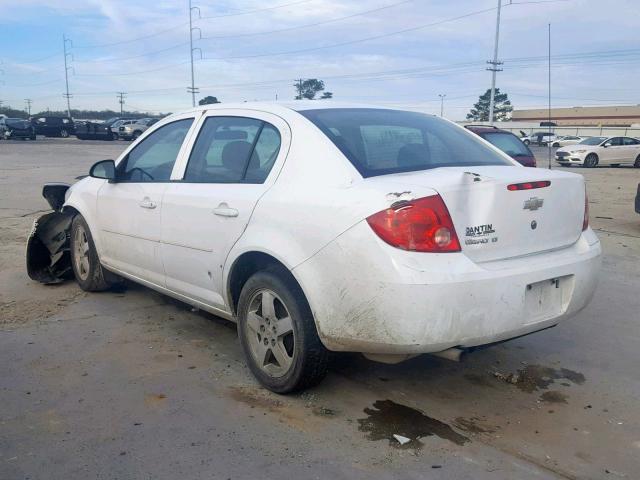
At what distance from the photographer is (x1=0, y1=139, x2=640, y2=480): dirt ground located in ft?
9.83

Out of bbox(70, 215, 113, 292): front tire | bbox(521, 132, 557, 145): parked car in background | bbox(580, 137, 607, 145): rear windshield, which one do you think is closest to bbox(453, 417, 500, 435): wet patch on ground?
bbox(70, 215, 113, 292): front tire

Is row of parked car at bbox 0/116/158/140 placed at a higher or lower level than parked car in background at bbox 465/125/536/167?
higher

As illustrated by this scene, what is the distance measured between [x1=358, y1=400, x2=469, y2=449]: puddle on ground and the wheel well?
90 centimetres

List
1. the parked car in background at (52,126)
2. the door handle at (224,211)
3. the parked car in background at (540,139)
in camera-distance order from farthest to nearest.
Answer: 1. the parked car in background at (52,126)
2. the parked car in background at (540,139)
3. the door handle at (224,211)

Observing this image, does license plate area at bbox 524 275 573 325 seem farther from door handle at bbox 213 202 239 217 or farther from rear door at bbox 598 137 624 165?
rear door at bbox 598 137 624 165

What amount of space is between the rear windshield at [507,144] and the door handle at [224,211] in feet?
27.4

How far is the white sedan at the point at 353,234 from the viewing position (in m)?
3.05

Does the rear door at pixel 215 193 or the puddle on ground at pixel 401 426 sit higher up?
the rear door at pixel 215 193

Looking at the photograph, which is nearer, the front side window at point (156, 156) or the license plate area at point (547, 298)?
the license plate area at point (547, 298)

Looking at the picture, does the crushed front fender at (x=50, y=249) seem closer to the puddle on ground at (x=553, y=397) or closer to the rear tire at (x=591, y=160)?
the puddle on ground at (x=553, y=397)

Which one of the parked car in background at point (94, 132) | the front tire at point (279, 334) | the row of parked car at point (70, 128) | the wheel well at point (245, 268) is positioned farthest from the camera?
the parked car in background at point (94, 132)

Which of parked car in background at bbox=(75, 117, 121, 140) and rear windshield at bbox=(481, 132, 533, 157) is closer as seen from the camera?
rear windshield at bbox=(481, 132, 533, 157)

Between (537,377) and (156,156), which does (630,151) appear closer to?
(537,377)

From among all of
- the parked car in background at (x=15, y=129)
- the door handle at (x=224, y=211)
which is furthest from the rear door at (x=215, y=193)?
the parked car in background at (x=15, y=129)
